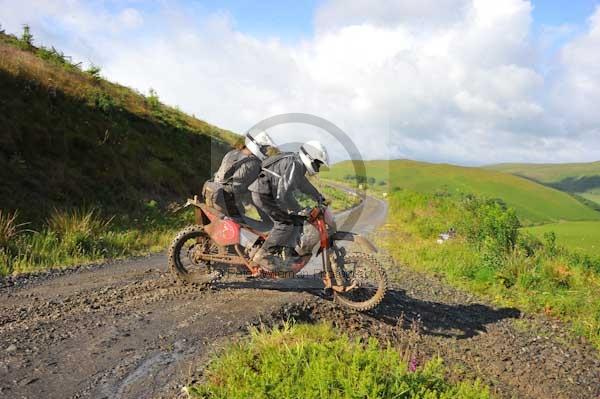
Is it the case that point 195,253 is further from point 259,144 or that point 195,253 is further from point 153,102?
point 153,102

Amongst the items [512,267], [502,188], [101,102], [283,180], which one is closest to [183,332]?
[283,180]

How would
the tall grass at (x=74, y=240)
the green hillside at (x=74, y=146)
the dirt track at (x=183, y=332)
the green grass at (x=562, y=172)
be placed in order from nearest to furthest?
the dirt track at (x=183, y=332) → the tall grass at (x=74, y=240) → the green hillside at (x=74, y=146) → the green grass at (x=562, y=172)

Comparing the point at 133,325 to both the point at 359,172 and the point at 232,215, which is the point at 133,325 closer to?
Result: the point at 232,215

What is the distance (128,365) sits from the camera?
4902 mm

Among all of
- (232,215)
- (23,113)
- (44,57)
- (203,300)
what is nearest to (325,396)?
(203,300)

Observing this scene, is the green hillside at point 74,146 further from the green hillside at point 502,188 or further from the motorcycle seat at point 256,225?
the green hillside at point 502,188

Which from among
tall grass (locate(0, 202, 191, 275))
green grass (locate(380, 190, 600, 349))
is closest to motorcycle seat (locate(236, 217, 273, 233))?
tall grass (locate(0, 202, 191, 275))

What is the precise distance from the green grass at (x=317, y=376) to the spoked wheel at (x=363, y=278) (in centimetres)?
235

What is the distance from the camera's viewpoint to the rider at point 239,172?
7.47 meters

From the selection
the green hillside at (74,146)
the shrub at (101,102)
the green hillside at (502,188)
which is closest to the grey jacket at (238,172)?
the green hillside at (74,146)

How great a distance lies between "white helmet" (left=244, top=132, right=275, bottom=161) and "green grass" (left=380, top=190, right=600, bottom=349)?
5962 millimetres

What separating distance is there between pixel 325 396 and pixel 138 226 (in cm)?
1096

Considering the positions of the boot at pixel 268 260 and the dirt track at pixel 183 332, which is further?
the boot at pixel 268 260

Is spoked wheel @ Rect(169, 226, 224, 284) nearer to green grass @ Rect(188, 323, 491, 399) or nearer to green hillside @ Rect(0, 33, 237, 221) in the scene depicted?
green grass @ Rect(188, 323, 491, 399)
